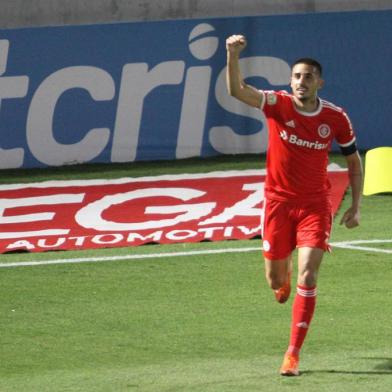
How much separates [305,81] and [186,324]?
8.92 feet

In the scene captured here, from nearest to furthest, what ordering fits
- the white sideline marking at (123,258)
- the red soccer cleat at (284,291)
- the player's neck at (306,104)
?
the player's neck at (306,104) → the red soccer cleat at (284,291) → the white sideline marking at (123,258)

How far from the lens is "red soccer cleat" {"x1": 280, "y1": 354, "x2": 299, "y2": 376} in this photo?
935 cm

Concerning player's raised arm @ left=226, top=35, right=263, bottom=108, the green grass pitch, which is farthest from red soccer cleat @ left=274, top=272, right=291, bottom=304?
player's raised arm @ left=226, top=35, right=263, bottom=108

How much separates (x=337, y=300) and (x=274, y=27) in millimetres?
9550

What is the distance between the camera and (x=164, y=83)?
20812 millimetres

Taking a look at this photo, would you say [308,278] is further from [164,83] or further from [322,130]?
[164,83]

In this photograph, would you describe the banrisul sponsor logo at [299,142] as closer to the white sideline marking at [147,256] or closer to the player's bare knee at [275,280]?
the player's bare knee at [275,280]

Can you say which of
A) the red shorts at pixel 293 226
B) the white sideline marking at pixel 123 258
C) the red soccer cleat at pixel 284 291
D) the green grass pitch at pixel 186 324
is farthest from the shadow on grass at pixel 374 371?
the white sideline marking at pixel 123 258

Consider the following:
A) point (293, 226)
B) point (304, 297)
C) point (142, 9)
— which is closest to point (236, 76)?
point (293, 226)

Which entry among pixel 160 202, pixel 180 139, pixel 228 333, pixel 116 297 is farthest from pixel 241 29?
pixel 228 333

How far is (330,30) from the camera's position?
69.7 feet

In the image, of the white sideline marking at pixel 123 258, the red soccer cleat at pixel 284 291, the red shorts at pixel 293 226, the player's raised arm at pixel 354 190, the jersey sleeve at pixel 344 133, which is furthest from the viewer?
the white sideline marking at pixel 123 258

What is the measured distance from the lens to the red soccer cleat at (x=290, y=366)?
9.35 m

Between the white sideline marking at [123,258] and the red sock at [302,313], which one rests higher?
the red sock at [302,313]
